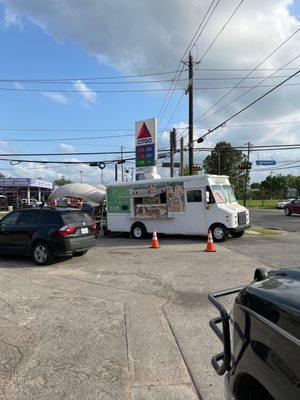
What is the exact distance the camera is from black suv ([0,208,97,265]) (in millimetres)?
12625

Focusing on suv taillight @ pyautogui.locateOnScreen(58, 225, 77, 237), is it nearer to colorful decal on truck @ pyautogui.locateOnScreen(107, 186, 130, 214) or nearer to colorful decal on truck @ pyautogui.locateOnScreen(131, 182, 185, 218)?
colorful decal on truck @ pyautogui.locateOnScreen(131, 182, 185, 218)

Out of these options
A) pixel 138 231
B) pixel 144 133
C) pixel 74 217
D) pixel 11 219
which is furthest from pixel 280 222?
pixel 11 219

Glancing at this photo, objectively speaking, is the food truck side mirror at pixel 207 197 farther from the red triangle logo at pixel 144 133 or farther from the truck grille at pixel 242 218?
the red triangle logo at pixel 144 133

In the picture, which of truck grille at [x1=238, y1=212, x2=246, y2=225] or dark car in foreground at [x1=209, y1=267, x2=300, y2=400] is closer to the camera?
A: dark car in foreground at [x1=209, y1=267, x2=300, y2=400]

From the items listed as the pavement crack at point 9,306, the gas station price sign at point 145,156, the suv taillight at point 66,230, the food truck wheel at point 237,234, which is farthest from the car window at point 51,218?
the gas station price sign at point 145,156

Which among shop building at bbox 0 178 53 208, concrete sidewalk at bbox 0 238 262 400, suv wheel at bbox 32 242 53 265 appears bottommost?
concrete sidewalk at bbox 0 238 262 400

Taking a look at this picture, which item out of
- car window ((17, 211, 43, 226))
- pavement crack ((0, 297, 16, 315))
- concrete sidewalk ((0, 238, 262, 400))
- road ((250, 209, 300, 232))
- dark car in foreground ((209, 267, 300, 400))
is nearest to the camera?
dark car in foreground ((209, 267, 300, 400))

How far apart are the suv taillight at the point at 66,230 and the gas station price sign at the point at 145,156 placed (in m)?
16.4

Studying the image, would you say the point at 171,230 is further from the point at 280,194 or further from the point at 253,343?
the point at 280,194

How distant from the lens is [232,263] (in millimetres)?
12219

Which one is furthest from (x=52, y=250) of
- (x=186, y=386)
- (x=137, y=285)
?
(x=186, y=386)

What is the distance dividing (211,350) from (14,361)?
2349 mm

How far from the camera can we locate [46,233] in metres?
12.8

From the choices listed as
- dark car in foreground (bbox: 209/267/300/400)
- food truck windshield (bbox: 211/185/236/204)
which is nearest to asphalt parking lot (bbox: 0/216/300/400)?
dark car in foreground (bbox: 209/267/300/400)
